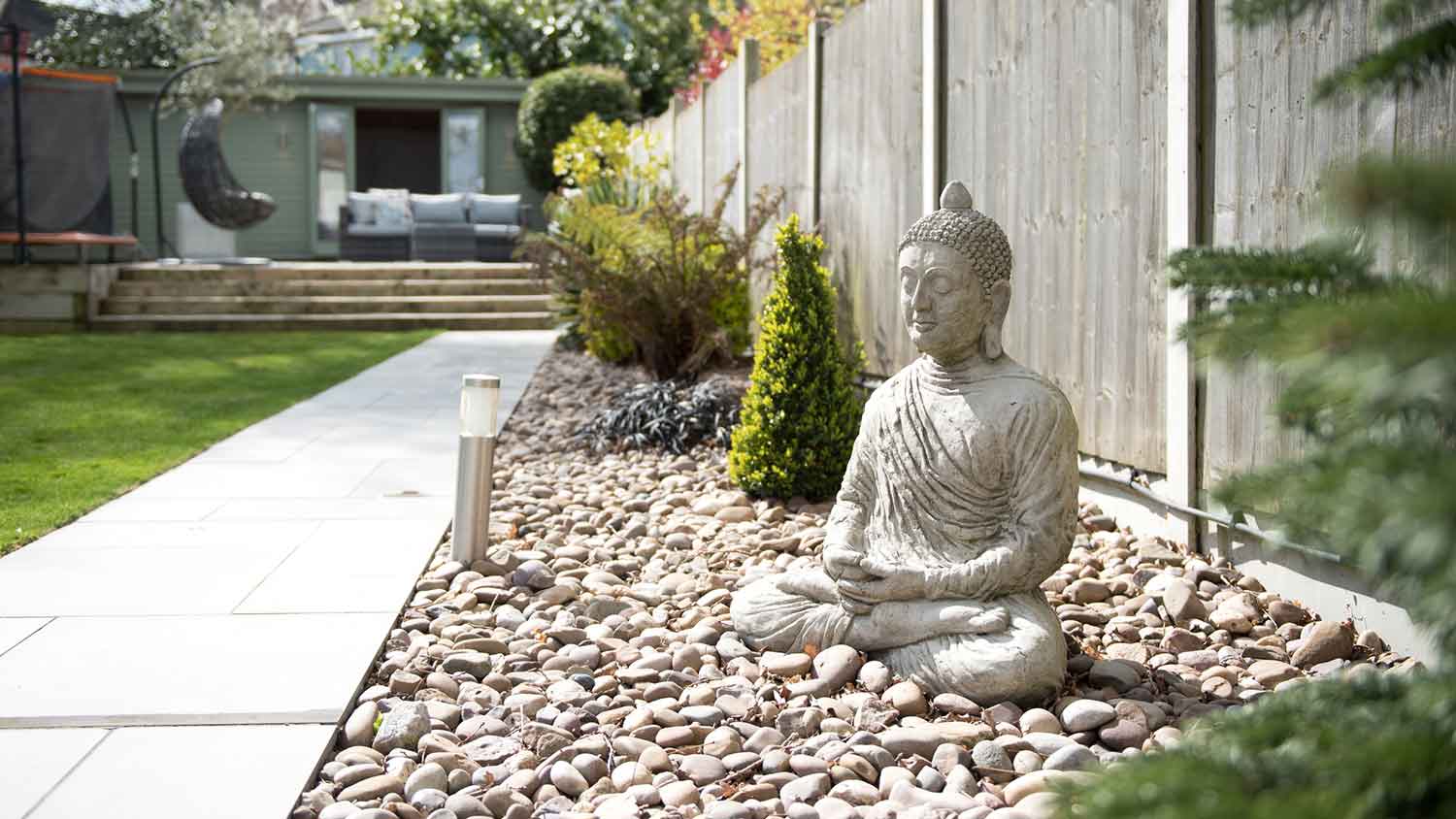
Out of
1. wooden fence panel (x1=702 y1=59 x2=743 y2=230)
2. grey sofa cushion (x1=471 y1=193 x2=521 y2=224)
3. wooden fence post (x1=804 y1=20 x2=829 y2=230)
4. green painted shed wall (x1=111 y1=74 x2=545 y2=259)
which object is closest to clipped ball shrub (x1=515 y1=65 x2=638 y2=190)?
grey sofa cushion (x1=471 y1=193 x2=521 y2=224)

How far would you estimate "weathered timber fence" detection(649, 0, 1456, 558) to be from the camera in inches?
147

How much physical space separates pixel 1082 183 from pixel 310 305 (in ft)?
44.0

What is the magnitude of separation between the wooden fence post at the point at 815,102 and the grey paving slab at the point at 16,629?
530 cm

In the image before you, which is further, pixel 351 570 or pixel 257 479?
pixel 257 479

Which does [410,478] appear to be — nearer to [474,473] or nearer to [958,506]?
[474,473]

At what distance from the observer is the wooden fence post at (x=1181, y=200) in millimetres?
4230

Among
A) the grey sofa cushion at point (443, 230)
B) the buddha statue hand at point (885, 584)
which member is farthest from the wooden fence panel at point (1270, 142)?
the grey sofa cushion at point (443, 230)

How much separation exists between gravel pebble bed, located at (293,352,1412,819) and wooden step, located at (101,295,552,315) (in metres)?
12.2

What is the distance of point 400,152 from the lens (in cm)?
2914

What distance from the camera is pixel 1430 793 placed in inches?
39.0

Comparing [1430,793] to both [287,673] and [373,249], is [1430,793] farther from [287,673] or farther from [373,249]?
[373,249]

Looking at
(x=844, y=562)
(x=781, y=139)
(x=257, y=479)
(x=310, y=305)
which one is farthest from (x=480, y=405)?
(x=310, y=305)

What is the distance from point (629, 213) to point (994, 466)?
25.0 ft

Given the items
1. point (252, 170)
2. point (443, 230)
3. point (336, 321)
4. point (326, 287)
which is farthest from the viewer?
point (252, 170)
